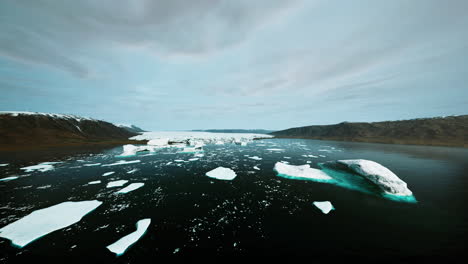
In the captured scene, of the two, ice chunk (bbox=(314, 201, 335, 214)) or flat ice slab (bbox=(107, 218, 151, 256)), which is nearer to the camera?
flat ice slab (bbox=(107, 218, 151, 256))

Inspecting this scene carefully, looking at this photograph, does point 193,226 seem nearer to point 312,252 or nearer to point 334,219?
point 312,252

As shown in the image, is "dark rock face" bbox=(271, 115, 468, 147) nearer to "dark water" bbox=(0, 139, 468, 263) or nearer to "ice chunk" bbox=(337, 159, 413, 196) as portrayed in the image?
"ice chunk" bbox=(337, 159, 413, 196)

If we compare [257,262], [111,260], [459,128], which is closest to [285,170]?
[257,262]

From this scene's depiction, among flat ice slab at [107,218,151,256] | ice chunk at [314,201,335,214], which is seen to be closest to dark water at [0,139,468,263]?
flat ice slab at [107,218,151,256]

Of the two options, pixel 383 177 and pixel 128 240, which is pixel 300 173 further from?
pixel 128 240

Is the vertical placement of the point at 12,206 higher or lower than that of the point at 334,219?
higher

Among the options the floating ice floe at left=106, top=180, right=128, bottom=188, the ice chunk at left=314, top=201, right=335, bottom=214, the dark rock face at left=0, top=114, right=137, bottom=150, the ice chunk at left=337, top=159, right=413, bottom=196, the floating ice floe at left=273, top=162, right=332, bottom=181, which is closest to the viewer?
the ice chunk at left=314, top=201, right=335, bottom=214
